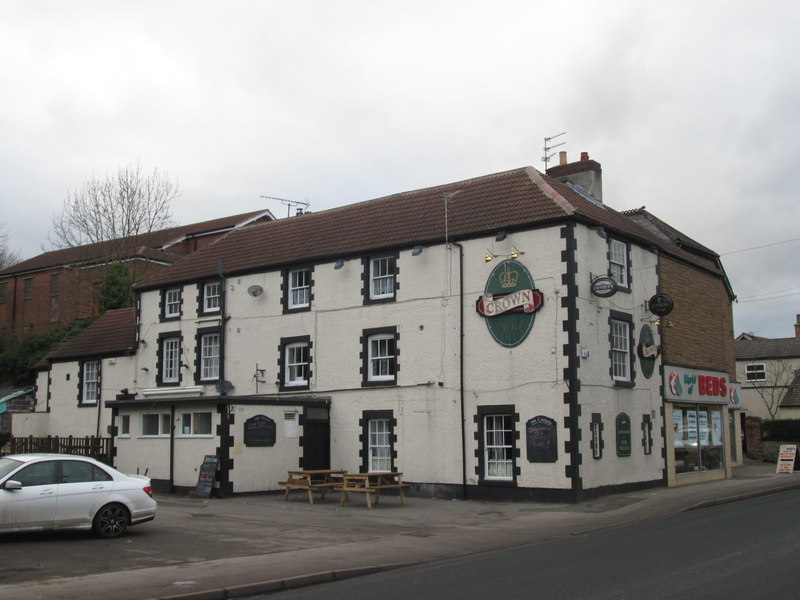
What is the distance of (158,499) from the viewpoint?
78.4 ft

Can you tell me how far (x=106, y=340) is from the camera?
35375 millimetres

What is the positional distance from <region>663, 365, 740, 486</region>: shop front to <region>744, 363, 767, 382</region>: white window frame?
80.5 ft

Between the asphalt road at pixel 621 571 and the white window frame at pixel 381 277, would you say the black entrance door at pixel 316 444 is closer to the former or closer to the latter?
the white window frame at pixel 381 277

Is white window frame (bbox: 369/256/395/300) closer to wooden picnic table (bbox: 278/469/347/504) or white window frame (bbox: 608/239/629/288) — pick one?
wooden picnic table (bbox: 278/469/347/504)

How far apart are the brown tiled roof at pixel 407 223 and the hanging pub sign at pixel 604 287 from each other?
1772 millimetres

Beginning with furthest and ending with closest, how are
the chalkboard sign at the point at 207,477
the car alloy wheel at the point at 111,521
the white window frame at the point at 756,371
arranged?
the white window frame at the point at 756,371 → the chalkboard sign at the point at 207,477 → the car alloy wheel at the point at 111,521

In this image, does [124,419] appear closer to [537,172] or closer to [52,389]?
[52,389]

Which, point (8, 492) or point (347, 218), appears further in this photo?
point (347, 218)

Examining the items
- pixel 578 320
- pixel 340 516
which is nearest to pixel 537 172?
pixel 578 320

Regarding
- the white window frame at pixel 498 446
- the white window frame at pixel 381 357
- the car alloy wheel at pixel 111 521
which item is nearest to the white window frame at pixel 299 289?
the white window frame at pixel 381 357

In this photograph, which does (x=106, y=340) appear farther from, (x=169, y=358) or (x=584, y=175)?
(x=584, y=175)

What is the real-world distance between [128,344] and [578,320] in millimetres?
19614

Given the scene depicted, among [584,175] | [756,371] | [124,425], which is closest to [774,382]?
[756,371]

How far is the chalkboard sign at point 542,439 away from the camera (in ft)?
73.4
